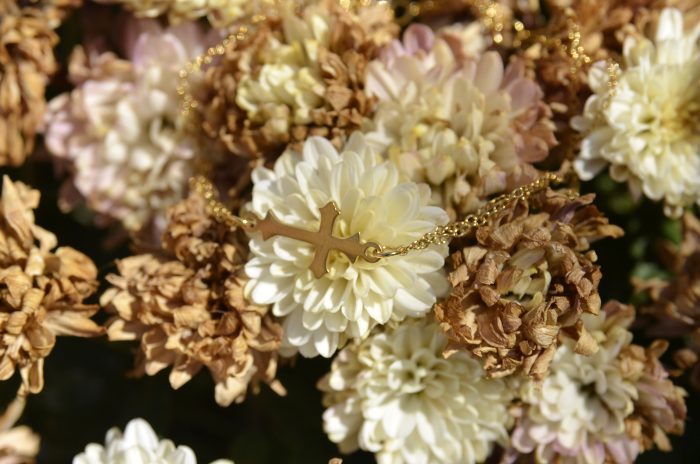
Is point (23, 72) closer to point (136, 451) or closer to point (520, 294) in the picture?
point (136, 451)

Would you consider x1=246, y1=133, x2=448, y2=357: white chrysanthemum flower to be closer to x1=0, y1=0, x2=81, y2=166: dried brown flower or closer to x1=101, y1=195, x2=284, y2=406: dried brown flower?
x1=101, y1=195, x2=284, y2=406: dried brown flower

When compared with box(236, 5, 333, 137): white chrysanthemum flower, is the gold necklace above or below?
below

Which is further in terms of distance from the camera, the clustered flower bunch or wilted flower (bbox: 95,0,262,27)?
wilted flower (bbox: 95,0,262,27)

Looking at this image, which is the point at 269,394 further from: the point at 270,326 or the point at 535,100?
the point at 535,100

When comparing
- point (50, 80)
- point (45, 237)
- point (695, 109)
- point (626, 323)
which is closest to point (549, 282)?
point (626, 323)

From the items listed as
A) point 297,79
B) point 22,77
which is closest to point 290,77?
point 297,79

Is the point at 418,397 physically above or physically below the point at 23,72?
below

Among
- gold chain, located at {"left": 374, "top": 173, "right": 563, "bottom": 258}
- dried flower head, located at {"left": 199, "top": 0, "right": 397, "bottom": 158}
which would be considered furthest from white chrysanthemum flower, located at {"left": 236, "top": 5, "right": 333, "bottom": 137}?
gold chain, located at {"left": 374, "top": 173, "right": 563, "bottom": 258}

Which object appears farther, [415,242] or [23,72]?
[23,72]
